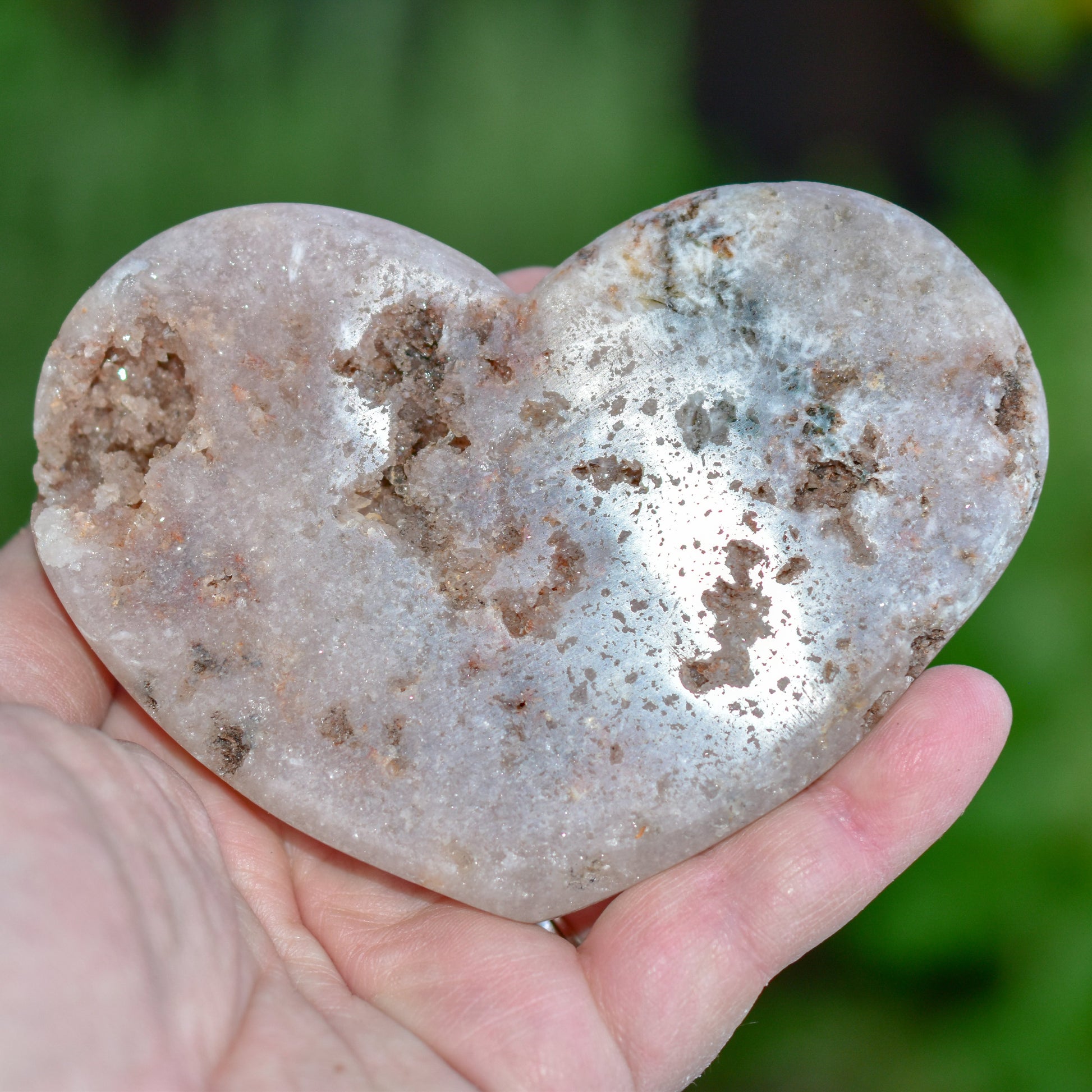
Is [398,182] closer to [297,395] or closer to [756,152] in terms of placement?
[756,152]

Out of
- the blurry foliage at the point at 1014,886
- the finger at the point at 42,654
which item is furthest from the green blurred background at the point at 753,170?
the finger at the point at 42,654

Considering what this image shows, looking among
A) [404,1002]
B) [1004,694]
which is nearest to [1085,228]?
[1004,694]

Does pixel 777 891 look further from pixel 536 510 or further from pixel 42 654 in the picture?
pixel 42 654

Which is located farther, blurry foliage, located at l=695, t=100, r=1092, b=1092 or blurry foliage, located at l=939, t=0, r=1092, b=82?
blurry foliage, located at l=939, t=0, r=1092, b=82

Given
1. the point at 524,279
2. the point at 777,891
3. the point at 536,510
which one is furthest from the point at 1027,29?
the point at 777,891

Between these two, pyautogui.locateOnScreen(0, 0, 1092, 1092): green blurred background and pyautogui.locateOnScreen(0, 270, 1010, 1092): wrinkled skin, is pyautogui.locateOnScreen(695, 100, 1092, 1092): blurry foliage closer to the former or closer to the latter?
pyautogui.locateOnScreen(0, 0, 1092, 1092): green blurred background

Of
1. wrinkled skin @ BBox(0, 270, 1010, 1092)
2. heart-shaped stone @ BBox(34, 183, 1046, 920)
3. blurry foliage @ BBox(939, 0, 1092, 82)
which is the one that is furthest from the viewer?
blurry foliage @ BBox(939, 0, 1092, 82)

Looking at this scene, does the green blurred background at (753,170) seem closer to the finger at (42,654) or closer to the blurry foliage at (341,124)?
the blurry foliage at (341,124)

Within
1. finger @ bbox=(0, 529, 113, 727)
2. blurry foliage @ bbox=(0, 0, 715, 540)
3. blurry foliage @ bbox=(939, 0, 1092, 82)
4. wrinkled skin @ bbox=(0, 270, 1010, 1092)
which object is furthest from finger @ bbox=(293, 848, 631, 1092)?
blurry foliage @ bbox=(939, 0, 1092, 82)
